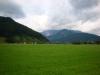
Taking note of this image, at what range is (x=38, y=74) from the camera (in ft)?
64.5

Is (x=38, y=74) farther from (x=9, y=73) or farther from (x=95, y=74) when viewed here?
(x=95, y=74)

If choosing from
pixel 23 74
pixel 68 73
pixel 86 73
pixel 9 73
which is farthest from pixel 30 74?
pixel 86 73

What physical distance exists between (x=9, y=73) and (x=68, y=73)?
20.1 ft

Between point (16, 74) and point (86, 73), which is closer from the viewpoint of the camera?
point (16, 74)

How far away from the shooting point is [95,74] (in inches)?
787

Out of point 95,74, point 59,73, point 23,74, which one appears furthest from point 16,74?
point 95,74

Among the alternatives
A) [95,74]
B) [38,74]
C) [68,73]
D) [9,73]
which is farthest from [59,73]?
[9,73]

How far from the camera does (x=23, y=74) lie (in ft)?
63.9

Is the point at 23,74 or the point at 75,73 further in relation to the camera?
the point at 75,73

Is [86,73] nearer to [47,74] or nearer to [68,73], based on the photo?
[68,73]

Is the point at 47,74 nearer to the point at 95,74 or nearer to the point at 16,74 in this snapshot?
the point at 16,74

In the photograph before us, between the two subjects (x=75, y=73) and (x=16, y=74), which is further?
(x=75, y=73)

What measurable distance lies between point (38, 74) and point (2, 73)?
3698 millimetres

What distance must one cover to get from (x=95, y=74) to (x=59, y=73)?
3720 millimetres
